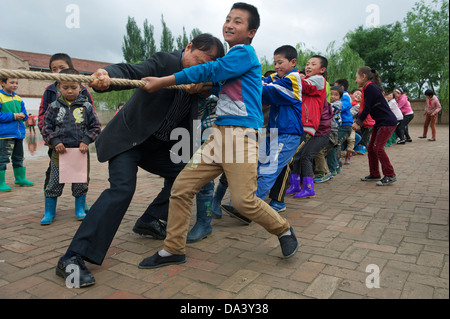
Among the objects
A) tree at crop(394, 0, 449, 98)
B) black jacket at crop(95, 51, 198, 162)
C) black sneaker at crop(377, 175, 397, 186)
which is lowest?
black sneaker at crop(377, 175, 397, 186)

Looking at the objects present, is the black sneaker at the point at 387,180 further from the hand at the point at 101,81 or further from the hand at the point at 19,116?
the hand at the point at 19,116

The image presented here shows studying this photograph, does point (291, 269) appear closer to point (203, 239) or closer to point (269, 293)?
point (269, 293)

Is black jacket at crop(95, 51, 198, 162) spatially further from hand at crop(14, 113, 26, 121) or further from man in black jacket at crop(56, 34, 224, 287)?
hand at crop(14, 113, 26, 121)

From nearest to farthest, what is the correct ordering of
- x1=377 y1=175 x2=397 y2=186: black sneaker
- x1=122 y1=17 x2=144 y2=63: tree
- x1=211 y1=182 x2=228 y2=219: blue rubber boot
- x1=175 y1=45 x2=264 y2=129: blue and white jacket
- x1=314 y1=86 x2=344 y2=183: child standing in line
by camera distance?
x1=175 y1=45 x2=264 y2=129: blue and white jacket < x1=211 y1=182 x2=228 y2=219: blue rubber boot < x1=377 y1=175 x2=397 y2=186: black sneaker < x1=314 y1=86 x2=344 y2=183: child standing in line < x1=122 y1=17 x2=144 y2=63: tree

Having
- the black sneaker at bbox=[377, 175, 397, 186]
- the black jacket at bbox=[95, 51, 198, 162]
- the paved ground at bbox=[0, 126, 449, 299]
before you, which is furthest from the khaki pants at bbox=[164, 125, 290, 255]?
the black sneaker at bbox=[377, 175, 397, 186]

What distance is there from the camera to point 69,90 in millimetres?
3928

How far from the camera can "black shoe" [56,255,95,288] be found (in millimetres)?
2389

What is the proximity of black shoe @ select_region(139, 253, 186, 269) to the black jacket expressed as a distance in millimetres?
846

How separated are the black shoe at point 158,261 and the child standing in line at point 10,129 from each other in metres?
4.15

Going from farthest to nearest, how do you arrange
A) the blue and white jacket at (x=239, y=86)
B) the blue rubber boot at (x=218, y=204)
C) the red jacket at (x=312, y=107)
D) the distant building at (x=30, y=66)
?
the distant building at (x=30, y=66), the red jacket at (x=312, y=107), the blue rubber boot at (x=218, y=204), the blue and white jacket at (x=239, y=86)

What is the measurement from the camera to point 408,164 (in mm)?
7789

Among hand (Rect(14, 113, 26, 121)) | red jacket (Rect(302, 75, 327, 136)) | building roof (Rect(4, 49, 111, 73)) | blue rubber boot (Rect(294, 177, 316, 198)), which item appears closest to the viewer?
red jacket (Rect(302, 75, 327, 136))

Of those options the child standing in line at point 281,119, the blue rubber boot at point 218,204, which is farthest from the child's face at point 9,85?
the child standing in line at point 281,119

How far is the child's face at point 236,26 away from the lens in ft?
8.95
